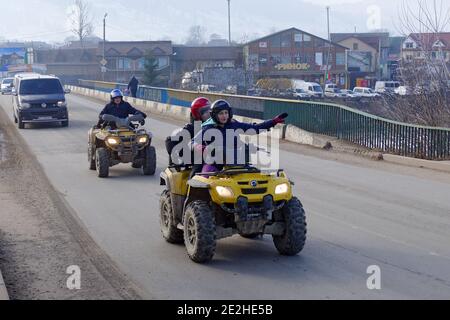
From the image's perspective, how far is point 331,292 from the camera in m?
7.40

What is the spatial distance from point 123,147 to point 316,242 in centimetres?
737

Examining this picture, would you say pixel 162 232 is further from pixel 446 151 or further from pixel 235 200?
pixel 446 151

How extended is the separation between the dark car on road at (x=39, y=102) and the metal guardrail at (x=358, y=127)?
714 centimetres

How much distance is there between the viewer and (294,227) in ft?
28.4

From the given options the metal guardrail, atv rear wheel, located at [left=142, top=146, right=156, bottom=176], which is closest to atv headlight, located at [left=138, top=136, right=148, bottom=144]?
atv rear wheel, located at [left=142, top=146, right=156, bottom=176]

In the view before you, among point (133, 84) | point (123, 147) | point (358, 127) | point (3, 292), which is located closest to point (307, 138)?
point (358, 127)

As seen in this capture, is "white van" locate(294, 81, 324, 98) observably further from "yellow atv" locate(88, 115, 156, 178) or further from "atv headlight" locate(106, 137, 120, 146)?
"atv headlight" locate(106, 137, 120, 146)

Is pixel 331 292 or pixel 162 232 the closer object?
pixel 331 292

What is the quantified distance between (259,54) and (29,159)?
2750 inches

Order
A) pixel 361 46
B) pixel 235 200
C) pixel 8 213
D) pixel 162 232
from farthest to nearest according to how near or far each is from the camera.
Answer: pixel 361 46
pixel 8 213
pixel 162 232
pixel 235 200

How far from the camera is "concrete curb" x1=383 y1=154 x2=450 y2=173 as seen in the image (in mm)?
16844

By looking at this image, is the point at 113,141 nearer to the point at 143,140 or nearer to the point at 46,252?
the point at 143,140
